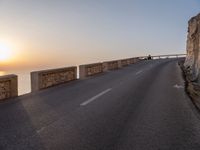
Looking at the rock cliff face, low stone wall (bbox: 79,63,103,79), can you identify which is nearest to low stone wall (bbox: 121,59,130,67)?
low stone wall (bbox: 79,63,103,79)

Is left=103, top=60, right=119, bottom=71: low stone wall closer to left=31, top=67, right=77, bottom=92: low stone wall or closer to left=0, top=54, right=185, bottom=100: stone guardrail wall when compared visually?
left=0, top=54, right=185, bottom=100: stone guardrail wall

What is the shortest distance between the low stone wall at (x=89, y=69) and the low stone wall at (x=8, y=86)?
10601mm

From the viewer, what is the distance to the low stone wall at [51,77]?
52.8 feet

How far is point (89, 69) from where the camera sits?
26.2 metres

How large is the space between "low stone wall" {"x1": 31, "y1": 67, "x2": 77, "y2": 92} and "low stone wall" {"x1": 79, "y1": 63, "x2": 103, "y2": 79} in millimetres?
2420

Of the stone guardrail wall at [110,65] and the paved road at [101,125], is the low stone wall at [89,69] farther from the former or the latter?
the paved road at [101,125]

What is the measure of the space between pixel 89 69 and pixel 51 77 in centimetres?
865

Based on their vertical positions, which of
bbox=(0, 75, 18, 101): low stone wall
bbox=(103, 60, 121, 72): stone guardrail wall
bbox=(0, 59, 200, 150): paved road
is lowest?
bbox=(0, 59, 200, 150): paved road

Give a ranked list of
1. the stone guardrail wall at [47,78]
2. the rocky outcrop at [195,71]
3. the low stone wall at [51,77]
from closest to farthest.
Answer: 1. the stone guardrail wall at [47,78]
2. the rocky outcrop at [195,71]
3. the low stone wall at [51,77]

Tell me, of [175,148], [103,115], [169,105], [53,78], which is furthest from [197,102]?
[53,78]

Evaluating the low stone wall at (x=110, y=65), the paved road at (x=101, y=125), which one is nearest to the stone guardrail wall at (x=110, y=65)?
the low stone wall at (x=110, y=65)

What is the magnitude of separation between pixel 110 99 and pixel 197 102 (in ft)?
11.5

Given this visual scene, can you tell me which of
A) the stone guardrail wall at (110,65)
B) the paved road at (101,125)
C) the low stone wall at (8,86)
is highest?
the stone guardrail wall at (110,65)

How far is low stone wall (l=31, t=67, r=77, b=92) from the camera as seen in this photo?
1609 centimetres
